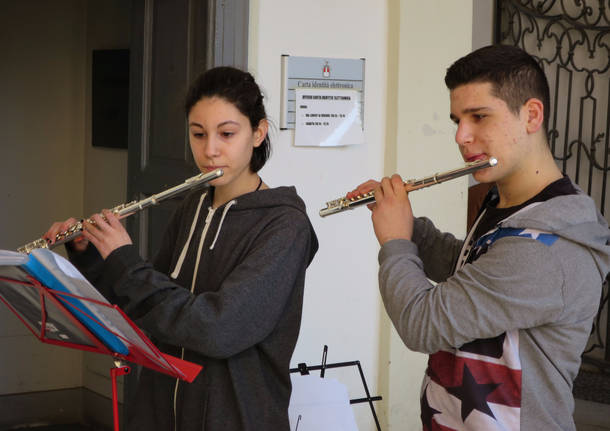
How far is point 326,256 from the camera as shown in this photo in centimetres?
273

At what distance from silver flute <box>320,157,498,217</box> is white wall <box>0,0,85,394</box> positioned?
213cm

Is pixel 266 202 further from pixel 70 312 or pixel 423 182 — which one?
pixel 70 312

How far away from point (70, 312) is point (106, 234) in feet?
0.85

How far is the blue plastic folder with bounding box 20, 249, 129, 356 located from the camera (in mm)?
1275

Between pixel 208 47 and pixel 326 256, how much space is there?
77cm

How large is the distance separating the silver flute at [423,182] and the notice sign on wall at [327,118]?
0.86 metres

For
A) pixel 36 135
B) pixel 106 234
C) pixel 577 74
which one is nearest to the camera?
pixel 106 234

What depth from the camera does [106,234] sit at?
5.39 ft

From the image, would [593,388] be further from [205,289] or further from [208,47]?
[205,289]

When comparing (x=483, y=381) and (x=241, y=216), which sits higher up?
(x=241, y=216)

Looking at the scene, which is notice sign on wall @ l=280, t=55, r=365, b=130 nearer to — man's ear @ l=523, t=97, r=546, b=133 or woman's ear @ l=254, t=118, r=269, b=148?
woman's ear @ l=254, t=118, r=269, b=148

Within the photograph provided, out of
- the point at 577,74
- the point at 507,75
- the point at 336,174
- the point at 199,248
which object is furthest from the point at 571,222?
the point at 577,74

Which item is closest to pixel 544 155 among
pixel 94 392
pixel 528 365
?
pixel 528 365

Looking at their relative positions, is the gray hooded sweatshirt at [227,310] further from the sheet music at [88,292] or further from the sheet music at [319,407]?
the sheet music at [319,407]
